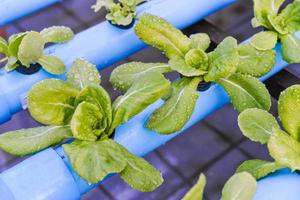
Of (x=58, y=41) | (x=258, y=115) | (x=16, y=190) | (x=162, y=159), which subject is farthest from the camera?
(x=162, y=159)

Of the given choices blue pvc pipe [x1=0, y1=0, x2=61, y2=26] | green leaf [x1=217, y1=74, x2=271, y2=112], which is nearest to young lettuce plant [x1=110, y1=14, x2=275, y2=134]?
green leaf [x1=217, y1=74, x2=271, y2=112]

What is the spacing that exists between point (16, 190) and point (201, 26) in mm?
855

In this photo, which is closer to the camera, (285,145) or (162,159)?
(285,145)

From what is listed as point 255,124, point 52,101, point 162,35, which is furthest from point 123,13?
point 255,124

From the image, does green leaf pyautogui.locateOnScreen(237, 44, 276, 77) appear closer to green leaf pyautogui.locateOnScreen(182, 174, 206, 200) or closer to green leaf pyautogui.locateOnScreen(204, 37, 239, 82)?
green leaf pyautogui.locateOnScreen(204, 37, 239, 82)

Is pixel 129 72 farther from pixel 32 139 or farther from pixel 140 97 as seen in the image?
pixel 32 139

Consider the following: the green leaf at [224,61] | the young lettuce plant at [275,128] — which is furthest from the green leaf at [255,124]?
the green leaf at [224,61]


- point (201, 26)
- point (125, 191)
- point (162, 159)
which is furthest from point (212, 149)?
point (201, 26)

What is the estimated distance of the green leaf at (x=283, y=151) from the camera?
0.94 meters

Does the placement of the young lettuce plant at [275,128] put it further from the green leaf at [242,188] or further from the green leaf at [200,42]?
the green leaf at [200,42]

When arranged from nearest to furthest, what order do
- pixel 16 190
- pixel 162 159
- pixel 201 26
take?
pixel 16 190, pixel 162 159, pixel 201 26

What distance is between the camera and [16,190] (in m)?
0.93

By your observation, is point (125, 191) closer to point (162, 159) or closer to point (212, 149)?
point (162, 159)

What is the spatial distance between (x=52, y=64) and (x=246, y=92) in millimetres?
517
